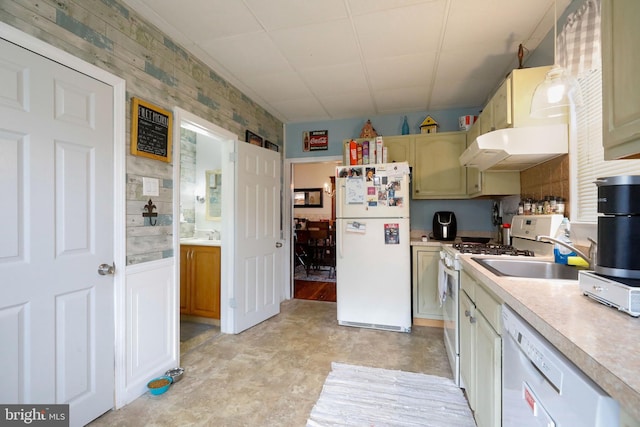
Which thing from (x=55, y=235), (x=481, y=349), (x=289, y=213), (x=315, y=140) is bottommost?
(x=481, y=349)

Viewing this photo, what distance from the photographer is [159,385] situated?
5.99 feet

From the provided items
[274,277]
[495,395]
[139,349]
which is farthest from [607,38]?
[274,277]

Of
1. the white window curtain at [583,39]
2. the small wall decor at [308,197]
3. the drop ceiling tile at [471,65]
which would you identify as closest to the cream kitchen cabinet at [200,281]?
the drop ceiling tile at [471,65]

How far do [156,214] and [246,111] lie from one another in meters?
1.66

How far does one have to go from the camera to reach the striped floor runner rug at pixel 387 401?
1.58 metres

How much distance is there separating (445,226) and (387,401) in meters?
2.08

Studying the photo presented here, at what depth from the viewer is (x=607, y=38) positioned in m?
0.94

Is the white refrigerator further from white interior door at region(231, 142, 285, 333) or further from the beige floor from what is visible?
white interior door at region(231, 142, 285, 333)

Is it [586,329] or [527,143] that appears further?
[527,143]

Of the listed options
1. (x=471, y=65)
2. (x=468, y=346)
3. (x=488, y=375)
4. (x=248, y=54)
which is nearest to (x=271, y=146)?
(x=248, y=54)

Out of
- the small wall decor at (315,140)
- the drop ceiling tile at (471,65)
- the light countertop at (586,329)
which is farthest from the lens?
the small wall decor at (315,140)

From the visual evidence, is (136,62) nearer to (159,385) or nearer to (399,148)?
(159,385)

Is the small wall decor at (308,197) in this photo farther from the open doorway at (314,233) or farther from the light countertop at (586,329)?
the light countertop at (586,329)

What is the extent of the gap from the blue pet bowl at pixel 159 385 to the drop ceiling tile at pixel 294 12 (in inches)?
100
